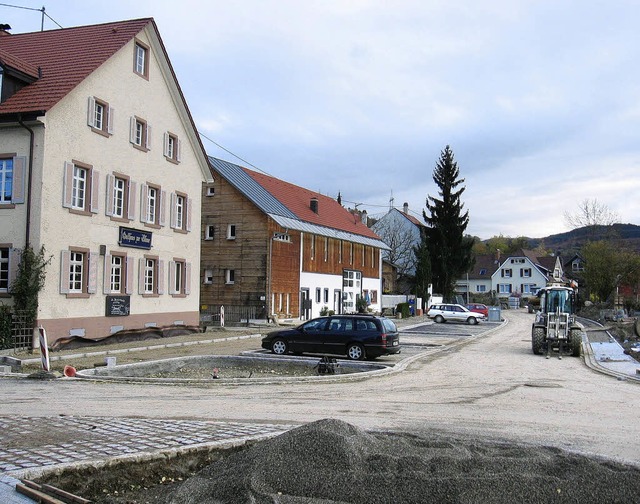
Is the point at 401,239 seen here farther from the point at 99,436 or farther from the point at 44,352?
the point at 99,436

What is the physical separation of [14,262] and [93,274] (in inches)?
124

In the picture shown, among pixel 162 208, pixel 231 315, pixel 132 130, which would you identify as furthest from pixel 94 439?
pixel 231 315

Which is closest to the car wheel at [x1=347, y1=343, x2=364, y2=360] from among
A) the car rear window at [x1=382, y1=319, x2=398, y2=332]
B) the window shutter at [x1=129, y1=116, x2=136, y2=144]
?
the car rear window at [x1=382, y1=319, x2=398, y2=332]

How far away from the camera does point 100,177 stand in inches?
985

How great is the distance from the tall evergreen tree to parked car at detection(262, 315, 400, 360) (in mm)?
46900

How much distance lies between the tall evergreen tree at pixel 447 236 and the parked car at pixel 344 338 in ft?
154

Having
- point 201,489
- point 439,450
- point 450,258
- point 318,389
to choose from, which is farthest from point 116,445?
point 450,258

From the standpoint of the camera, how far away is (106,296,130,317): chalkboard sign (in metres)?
25.1

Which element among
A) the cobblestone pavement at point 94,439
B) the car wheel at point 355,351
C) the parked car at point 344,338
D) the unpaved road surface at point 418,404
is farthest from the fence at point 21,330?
the cobblestone pavement at point 94,439

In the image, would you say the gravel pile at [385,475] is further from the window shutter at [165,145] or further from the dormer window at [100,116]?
the window shutter at [165,145]

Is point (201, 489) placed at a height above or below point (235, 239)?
below

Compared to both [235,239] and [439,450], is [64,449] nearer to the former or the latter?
→ [439,450]

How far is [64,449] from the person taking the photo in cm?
739

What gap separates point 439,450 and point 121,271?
21820 mm
